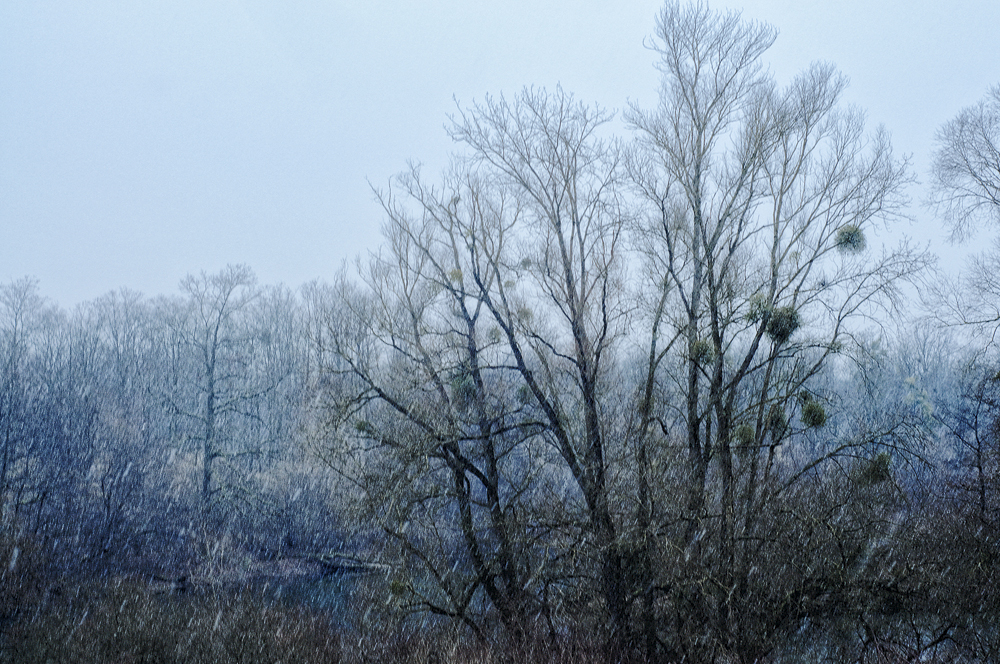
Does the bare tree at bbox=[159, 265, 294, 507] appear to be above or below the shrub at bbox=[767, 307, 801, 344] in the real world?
above

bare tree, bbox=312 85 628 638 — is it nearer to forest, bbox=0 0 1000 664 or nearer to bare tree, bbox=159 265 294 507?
forest, bbox=0 0 1000 664

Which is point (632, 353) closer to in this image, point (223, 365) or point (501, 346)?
point (501, 346)

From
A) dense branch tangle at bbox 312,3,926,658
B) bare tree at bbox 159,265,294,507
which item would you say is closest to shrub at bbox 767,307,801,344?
dense branch tangle at bbox 312,3,926,658

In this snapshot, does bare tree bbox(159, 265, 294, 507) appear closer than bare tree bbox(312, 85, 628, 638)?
No

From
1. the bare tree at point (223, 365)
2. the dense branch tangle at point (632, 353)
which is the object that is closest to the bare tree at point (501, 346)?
the dense branch tangle at point (632, 353)

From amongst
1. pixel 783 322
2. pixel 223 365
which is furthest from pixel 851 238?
pixel 223 365

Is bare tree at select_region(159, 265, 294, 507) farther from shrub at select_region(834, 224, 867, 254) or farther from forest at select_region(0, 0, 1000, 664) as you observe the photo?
shrub at select_region(834, 224, 867, 254)

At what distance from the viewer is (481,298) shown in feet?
32.5

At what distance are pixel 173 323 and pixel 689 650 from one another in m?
20.8

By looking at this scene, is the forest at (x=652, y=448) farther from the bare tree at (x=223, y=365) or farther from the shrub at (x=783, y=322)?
the bare tree at (x=223, y=365)

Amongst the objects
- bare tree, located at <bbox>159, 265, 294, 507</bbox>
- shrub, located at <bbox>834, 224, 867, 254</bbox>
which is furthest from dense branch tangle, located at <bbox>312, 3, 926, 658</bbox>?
bare tree, located at <bbox>159, 265, 294, 507</bbox>

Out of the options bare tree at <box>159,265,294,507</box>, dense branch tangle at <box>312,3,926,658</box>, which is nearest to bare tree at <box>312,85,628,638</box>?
dense branch tangle at <box>312,3,926,658</box>

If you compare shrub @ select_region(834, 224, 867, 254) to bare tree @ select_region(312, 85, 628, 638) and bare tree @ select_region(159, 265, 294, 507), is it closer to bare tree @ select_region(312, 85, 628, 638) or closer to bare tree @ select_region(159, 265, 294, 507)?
bare tree @ select_region(312, 85, 628, 638)

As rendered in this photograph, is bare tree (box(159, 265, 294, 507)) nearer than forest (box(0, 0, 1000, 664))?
No
